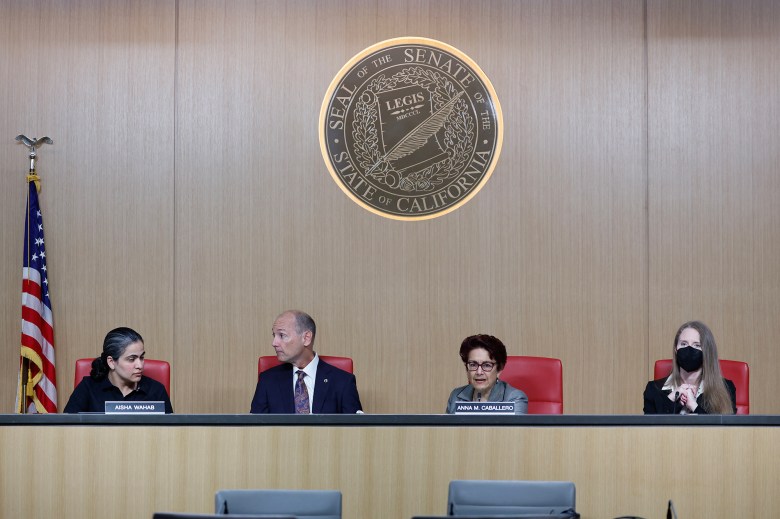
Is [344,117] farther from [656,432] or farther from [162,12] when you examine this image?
[656,432]

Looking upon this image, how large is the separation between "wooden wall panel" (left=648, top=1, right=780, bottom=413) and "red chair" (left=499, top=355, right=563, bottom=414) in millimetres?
1580

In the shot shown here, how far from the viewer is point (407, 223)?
6285mm

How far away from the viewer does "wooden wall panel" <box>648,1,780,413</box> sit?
6.26m

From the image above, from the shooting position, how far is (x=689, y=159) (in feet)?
20.6

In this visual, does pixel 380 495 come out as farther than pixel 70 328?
No

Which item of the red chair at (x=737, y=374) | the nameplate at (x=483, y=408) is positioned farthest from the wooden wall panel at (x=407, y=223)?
the nameplate at (x=483, y=408)

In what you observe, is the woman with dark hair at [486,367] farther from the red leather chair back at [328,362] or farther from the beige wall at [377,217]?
the beige wall at [377,217]

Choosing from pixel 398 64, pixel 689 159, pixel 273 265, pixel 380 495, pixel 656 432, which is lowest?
pixel 380 495

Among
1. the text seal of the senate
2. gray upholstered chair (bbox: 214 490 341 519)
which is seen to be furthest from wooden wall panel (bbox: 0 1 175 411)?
gray upholstered chair (bbox: 214 490 341 519)

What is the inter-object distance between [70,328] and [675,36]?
13.8ft

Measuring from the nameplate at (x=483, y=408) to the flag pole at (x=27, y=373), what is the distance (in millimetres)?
3104

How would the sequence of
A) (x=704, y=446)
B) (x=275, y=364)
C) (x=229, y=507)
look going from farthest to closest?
(x=275, y=364), (x=704, y=446), (x=229, y=507)

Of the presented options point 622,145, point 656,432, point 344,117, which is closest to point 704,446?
point 656,432

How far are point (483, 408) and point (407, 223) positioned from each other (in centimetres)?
247
